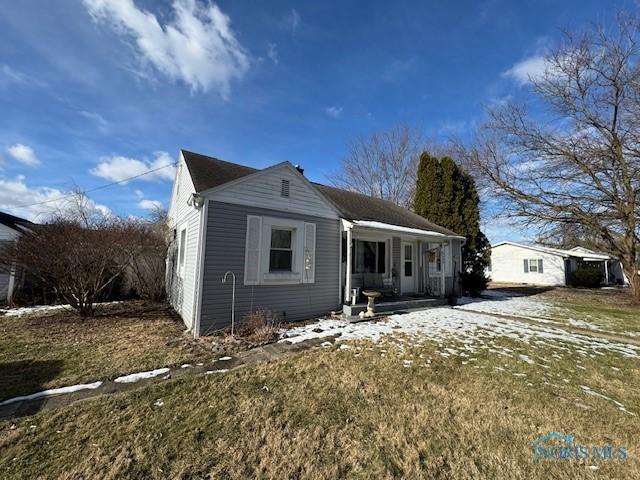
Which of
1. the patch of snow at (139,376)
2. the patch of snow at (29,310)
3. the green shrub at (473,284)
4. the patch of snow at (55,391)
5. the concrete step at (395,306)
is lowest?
the patch of snow at (55,391)

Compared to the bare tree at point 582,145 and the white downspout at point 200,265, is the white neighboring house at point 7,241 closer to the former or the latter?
the white downspout at point 200,265

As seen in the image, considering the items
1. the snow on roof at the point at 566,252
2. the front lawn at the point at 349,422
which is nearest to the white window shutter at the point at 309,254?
the front lawn at the point at 349,422

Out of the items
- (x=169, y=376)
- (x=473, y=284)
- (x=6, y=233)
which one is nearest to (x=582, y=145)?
(x=473, y=284)

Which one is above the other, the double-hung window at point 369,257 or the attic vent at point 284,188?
the attic vent at point 284,188

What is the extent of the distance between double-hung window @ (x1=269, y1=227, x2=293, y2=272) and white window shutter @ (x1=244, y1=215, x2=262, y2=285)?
1.45 ft

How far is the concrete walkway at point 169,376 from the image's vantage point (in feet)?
10.6

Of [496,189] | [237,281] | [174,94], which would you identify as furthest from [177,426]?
[496,189]

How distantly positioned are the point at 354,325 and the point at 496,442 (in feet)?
15.4

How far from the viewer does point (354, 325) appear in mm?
7316

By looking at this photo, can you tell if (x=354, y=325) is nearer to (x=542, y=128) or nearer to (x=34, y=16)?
(x=34, y=16)

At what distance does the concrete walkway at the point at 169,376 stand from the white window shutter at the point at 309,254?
2.11 m

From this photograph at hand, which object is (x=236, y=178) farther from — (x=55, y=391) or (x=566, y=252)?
(x=566, y=252)

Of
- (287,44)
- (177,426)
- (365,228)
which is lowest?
(177,426)

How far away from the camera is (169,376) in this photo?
13.5 feet
